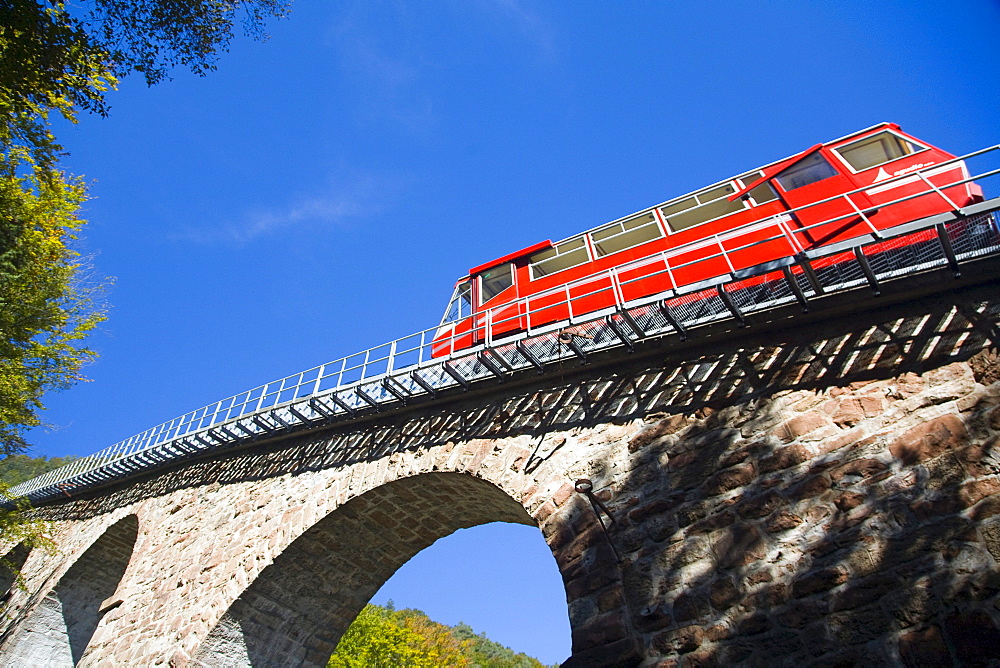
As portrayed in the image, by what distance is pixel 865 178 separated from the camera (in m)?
7.79

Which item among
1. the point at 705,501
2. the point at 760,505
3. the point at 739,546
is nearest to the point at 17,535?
the point at 705,501

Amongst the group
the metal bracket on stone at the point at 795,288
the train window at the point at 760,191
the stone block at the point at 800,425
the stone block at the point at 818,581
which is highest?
the train window at the point at 760,191

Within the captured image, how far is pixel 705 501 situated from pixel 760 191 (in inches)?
208

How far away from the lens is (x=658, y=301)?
6586mm

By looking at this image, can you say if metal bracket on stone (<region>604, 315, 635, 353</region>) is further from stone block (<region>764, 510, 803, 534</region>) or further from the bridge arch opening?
the bridge arch opening

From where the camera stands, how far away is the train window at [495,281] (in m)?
10.8

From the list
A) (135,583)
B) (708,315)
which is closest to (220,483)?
(135,583)

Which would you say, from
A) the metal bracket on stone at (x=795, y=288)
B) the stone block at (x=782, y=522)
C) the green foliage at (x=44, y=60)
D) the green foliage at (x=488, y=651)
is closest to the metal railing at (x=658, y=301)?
the metal bracket on stone at (x=795, y=288)

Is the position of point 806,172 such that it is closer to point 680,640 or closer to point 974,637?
point 974,637

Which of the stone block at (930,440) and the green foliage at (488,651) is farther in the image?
the green foliage at (488,651)

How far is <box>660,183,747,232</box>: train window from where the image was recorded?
907cm

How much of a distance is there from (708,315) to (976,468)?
9.48 feet

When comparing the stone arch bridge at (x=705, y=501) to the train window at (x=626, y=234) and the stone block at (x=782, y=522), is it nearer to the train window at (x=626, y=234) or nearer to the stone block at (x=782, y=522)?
the stone block at (x=782, y=522)

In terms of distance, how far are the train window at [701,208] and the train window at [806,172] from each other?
670mm
